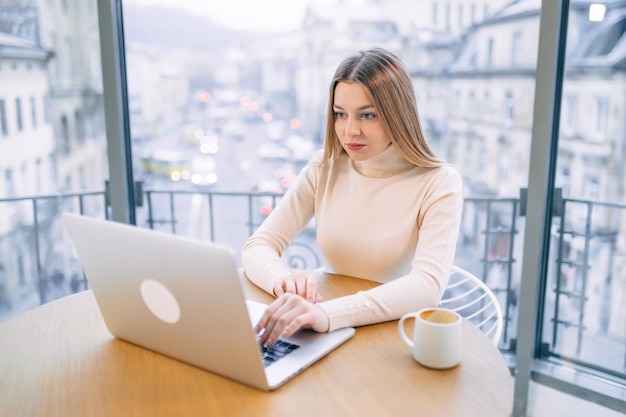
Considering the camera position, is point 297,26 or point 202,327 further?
point 297,26

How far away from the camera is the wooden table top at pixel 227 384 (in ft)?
3.00

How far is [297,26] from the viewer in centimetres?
240

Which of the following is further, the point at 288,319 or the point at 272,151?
the point at 272,151

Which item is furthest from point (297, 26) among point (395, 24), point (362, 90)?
point (362, 90)

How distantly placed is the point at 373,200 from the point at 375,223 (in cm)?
7

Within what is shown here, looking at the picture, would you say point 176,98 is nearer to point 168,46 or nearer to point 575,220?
point 168,46

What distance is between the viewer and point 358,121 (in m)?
1.54

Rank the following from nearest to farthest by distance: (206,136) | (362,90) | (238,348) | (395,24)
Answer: (238,348) → (362,90) → (395,24) → (206,136)

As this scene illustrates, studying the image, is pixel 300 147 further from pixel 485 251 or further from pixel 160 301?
pixel 160 301

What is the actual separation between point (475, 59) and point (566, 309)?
112 centimetres

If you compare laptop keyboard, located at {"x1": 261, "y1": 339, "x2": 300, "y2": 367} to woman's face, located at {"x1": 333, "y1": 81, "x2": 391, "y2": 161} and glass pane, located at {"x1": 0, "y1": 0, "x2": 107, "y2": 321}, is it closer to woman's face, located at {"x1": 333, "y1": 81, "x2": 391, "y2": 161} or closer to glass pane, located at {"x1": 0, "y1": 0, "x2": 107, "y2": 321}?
woman's face, located at {"x1": 333, "y1": 81, "x2": 391, "y2": 161}

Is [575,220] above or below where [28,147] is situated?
below

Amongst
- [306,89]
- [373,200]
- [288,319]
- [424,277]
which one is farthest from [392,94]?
[306,89]

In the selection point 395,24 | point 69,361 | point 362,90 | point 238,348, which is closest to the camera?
point 238,348
